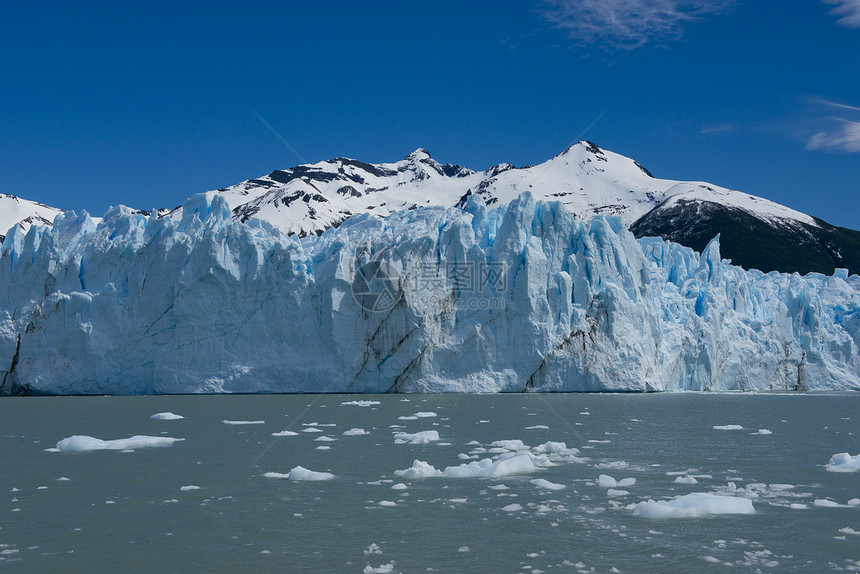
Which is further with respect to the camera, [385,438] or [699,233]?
[699,233]

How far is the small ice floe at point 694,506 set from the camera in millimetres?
8383

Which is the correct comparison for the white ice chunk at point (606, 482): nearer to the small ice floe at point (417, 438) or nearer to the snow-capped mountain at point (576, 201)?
the small ice floe at point (417, 438)

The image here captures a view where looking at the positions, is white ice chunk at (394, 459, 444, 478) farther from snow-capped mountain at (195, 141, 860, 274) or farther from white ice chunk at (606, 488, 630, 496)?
snow-capped mountain at (195, 141, 860, 274)

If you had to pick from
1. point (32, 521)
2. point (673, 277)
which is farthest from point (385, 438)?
point (673, 277)

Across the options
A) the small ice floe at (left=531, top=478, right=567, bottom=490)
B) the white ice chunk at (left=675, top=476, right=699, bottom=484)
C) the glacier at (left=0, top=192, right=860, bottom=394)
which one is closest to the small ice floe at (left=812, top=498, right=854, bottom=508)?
the white ice chunk at (left=675, top=476, right=699, bottom=484)

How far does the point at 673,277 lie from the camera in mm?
33188

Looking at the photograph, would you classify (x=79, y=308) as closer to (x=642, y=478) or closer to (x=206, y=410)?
(x=206, y=410)

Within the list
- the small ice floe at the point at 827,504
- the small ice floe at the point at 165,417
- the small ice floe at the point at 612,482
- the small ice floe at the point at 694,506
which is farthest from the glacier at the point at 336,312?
the small ice floe at the point at 694,506

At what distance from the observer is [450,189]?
385 feet

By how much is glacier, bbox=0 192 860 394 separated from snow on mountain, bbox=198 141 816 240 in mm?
59026

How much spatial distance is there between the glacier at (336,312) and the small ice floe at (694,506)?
17.5 metres

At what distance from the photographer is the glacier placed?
86.6 ft

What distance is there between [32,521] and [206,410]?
495 inches

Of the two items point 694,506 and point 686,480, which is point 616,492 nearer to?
point 694,506
